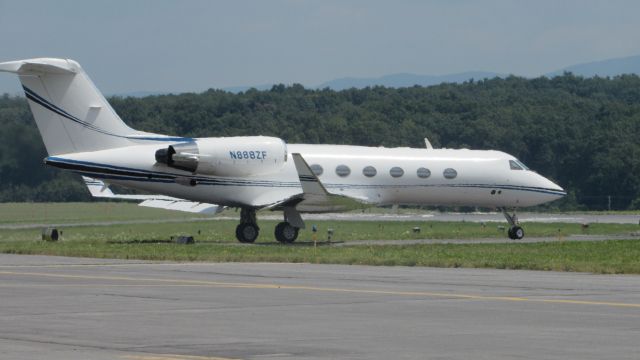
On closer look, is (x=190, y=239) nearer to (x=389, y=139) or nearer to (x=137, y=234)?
(x=137, y=234)

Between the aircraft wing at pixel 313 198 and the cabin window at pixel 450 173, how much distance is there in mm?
4209

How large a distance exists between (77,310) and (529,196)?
99.1 feet

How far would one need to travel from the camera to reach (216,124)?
356 ft

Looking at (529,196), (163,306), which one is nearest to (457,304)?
(163,306)

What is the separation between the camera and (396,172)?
44.7 m

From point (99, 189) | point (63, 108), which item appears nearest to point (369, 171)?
point (99, 189)

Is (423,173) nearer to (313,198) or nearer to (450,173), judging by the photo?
(450,173)

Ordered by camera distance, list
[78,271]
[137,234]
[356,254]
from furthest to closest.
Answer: [137,234], [356,254], [78,271]

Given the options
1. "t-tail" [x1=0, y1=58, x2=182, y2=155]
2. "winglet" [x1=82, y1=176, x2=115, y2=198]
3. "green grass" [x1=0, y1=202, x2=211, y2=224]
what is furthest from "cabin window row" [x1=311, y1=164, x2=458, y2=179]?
"green grass" [x1=0, y1=202, x2=211, y2=224]

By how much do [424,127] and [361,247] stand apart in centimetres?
8198

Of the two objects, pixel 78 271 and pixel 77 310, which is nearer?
pixel 77 310

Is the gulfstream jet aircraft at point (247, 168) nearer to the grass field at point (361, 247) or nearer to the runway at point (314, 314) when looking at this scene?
the grass field at point (361, 247)

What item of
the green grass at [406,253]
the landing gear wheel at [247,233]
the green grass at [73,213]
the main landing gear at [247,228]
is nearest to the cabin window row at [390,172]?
the main landing gear at [247,228]

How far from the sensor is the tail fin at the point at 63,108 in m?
40.4
